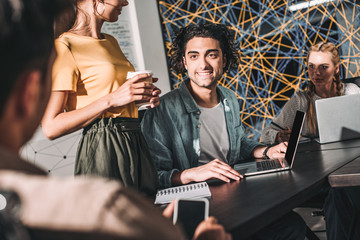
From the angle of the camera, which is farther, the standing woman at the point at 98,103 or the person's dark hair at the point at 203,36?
the person's dark hair at the point at 203,36

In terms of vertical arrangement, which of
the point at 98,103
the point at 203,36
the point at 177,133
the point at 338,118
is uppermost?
the point at 203,36

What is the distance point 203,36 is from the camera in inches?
90.0

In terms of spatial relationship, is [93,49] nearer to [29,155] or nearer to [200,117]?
[200,117]

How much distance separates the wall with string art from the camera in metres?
3.59

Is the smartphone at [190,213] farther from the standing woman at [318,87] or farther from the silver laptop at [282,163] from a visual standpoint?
the standing woman at [318,87]

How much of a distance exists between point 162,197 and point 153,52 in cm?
301

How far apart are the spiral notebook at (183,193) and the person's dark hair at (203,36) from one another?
4.00ft

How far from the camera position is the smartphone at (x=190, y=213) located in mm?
919

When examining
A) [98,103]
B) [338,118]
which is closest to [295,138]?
[338,118]

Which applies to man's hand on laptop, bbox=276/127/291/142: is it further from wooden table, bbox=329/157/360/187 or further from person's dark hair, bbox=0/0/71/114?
person's dark hair, bbox=0/0/71/114

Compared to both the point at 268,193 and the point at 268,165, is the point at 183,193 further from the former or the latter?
the point at 268,165

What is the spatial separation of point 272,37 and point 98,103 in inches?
118

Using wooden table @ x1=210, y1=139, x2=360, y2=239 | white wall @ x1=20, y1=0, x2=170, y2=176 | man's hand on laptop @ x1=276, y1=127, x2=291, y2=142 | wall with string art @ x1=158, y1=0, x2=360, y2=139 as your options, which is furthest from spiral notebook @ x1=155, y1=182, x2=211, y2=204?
white wall @ x1=20, y1=0, x2=170, y2=176

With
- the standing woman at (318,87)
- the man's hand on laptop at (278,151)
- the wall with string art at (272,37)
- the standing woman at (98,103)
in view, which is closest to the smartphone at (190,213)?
the standing woman at (98,103)
